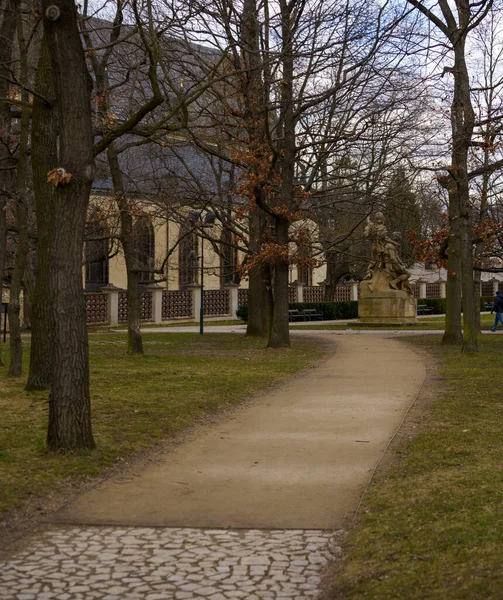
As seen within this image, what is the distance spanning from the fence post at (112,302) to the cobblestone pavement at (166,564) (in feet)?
116

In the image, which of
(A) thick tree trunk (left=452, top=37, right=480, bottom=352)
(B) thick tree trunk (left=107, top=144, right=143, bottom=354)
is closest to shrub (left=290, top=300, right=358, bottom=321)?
(B) thick tree trunk (left=107, top=144, right=143, bottom=354)

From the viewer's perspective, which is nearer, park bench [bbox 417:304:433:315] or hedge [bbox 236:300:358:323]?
hedge [bbox 236:300:358:323]

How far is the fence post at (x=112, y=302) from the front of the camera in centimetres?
4134

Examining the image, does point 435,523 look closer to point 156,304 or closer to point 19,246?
point 19,246

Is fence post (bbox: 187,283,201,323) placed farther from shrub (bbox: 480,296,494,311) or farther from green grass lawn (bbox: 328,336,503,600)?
green grass lawn (bbox: 328,336,503,600)

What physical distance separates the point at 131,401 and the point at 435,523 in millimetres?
7431

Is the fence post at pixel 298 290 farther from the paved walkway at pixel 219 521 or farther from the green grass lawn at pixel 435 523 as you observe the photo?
the green grass lawn at pixel 435 523

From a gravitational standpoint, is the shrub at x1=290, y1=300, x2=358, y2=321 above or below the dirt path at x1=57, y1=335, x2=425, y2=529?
above

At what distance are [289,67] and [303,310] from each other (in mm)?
26672

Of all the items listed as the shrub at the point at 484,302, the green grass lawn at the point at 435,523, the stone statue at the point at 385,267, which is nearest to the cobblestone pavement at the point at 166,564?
the green grass lawn at the point at 435,523

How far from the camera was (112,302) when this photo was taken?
4144 centimetres

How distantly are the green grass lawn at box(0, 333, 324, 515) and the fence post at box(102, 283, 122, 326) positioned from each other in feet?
57.1

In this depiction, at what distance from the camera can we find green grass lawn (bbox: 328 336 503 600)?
477 cm

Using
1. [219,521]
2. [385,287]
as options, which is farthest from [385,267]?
[219,521]
